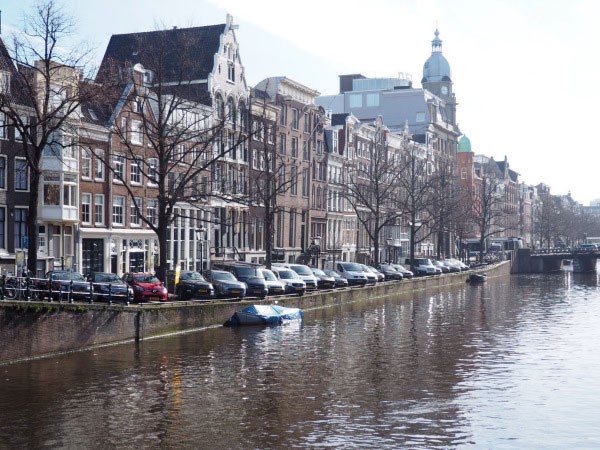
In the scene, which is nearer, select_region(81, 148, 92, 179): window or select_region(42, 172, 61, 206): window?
select_region(42, 172, 61, 206): window

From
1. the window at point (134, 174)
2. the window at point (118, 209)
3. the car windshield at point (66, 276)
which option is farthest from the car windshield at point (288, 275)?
the car windshield at point (66, 276)

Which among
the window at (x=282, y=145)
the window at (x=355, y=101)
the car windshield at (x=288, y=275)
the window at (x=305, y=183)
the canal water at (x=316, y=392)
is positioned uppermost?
the window at (x=355, y=101)

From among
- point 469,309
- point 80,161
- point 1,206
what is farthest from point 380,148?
point 1,206

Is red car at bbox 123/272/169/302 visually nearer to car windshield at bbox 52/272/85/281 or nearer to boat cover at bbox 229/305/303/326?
car windshield at bbox 52/272/85/281

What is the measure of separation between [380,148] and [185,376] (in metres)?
68.6

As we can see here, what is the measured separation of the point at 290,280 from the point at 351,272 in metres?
14.6

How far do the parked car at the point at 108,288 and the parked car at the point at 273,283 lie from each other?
41.5 ft

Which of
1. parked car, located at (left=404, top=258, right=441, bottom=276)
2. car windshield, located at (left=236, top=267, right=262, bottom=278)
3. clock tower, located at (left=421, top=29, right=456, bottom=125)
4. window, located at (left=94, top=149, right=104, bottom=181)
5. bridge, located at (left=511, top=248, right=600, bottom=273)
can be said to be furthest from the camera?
clock tower, located at (left=421, top=29, right=456, bottom=125)

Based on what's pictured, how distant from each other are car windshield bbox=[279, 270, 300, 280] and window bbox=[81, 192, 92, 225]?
13212 millimetres

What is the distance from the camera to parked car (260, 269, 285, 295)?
55.7 m

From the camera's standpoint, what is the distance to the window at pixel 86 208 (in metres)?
59.8

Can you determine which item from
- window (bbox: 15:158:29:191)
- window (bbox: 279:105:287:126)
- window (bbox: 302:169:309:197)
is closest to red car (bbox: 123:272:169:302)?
window (bbox: 15:158:29:191)

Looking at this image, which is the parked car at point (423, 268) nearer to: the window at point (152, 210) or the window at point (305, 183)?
the window at point (305, 183)

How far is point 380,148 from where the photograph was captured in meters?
98.4
